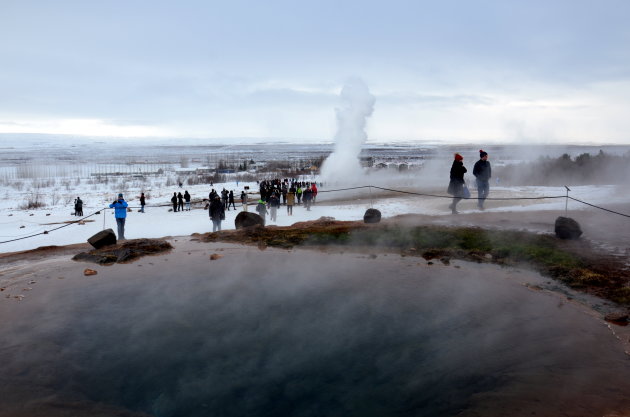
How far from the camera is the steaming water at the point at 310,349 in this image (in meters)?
4.42

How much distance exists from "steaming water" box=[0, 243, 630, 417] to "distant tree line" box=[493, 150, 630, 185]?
75.0 feet

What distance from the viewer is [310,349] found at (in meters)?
5.45

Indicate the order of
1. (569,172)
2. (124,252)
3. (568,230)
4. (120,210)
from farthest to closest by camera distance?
1. (569,172)
2. (120,210)
3. (124,252)
4. (568,230)

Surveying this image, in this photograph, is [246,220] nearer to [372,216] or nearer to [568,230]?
[372,216]

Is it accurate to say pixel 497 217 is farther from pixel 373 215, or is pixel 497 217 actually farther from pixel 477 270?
pixel 477 270

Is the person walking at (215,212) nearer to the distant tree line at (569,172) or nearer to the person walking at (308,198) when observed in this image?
the person walking at (308,198)

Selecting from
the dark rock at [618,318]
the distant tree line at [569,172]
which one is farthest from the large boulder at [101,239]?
the distant tree line at [569,172]

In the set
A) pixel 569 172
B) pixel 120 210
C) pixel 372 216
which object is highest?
pixel 569 172

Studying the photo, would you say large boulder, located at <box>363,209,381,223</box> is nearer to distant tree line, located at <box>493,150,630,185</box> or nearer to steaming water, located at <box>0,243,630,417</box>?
steaming water, located at <box>0,243,630,417</box>

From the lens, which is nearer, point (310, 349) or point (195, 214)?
point (310, 349)

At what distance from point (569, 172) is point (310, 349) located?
2808 cm

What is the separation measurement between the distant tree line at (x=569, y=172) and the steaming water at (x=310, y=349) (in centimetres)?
2285

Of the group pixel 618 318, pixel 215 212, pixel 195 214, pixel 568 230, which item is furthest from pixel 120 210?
pixel 618 318

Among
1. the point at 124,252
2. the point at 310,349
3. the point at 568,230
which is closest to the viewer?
the point at 310,349
